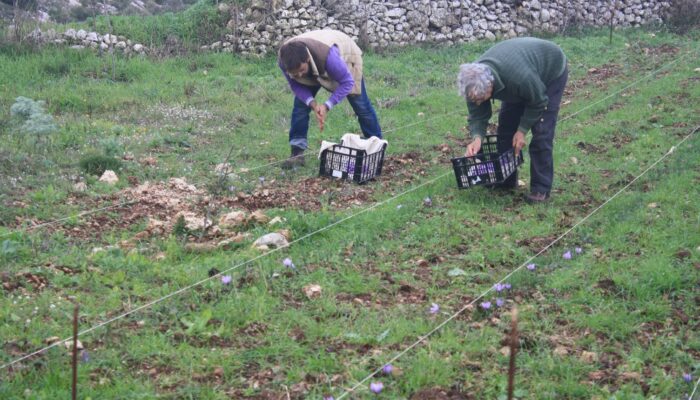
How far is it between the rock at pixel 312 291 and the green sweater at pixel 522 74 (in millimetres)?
2435

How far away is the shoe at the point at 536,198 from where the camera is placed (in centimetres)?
671

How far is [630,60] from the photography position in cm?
1472

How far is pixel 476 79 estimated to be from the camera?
5.96 m

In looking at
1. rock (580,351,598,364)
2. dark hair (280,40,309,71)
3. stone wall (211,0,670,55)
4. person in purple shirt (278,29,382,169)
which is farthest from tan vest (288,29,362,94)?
stone wall (211,0,670,55)

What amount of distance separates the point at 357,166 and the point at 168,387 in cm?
398

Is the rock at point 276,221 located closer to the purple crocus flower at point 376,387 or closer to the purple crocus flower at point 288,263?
the purple crocus flower at point 288,263

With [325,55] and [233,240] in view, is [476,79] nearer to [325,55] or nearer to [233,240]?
[325,55]

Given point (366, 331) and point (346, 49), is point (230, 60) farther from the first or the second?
point (366, 331)

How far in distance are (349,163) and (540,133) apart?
192 cm

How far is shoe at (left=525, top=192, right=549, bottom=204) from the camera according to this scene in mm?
6715

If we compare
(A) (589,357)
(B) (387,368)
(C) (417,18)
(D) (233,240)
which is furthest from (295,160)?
(C) (417,18)

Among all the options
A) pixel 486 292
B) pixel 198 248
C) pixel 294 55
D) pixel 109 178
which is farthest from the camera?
pixel 109 178

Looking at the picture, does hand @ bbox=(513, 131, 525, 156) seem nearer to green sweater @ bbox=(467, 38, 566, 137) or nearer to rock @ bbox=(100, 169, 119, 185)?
green sweater @ bbox=(467, 38, 566, 137)

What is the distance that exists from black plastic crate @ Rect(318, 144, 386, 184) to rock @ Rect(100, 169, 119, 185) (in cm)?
207
